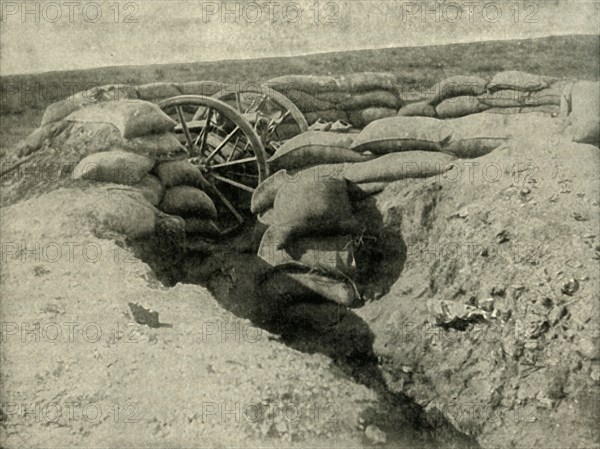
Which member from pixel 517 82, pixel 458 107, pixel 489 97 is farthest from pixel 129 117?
pixel 517 82

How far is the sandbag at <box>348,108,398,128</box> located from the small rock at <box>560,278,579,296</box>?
1.47 metres

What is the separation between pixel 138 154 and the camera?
4.00 m

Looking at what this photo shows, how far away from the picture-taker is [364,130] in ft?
13.8

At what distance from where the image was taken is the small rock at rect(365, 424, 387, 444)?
3140mm

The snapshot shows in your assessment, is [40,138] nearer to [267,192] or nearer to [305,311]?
[267,192]

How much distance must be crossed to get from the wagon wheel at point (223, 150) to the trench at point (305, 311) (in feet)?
0.62

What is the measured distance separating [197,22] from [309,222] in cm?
121

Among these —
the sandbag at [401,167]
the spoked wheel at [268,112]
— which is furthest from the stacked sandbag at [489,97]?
the spoked wheel at [268,112]

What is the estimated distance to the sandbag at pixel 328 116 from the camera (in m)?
4.45

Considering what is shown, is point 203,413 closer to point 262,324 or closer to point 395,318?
point 262,324

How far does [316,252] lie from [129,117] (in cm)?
125

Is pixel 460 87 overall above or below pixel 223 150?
above

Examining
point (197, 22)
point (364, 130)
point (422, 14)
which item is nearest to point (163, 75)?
point (197, 22)

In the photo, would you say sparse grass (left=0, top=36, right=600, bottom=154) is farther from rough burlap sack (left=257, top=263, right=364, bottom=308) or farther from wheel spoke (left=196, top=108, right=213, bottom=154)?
rough burlap sack (left=257, top=263, right=364, bottom=308)
